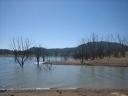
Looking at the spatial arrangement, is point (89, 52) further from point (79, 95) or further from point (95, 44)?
point (79, 95)

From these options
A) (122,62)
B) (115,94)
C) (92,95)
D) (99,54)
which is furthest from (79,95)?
(99,54)

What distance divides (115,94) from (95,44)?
87128 millimetres

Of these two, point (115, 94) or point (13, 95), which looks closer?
point (13, 95)

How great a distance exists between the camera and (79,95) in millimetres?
17219

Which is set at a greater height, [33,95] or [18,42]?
[18,42]

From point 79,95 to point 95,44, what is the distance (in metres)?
88.4

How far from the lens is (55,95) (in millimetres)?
17125

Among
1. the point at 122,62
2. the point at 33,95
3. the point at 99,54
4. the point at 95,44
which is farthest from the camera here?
the point at 95,44

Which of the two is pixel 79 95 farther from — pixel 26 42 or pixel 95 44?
pixel 95 44

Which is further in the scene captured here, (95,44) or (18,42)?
(95,44)

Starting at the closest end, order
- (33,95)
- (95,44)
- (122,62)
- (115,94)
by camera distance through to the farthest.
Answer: (33,95) → (115,94) → (122,62) → (95,44)

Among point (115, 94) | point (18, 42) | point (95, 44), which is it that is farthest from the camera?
point (95, 44)

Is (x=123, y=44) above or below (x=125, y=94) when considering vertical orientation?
above

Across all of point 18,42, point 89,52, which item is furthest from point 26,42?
point 89,52
